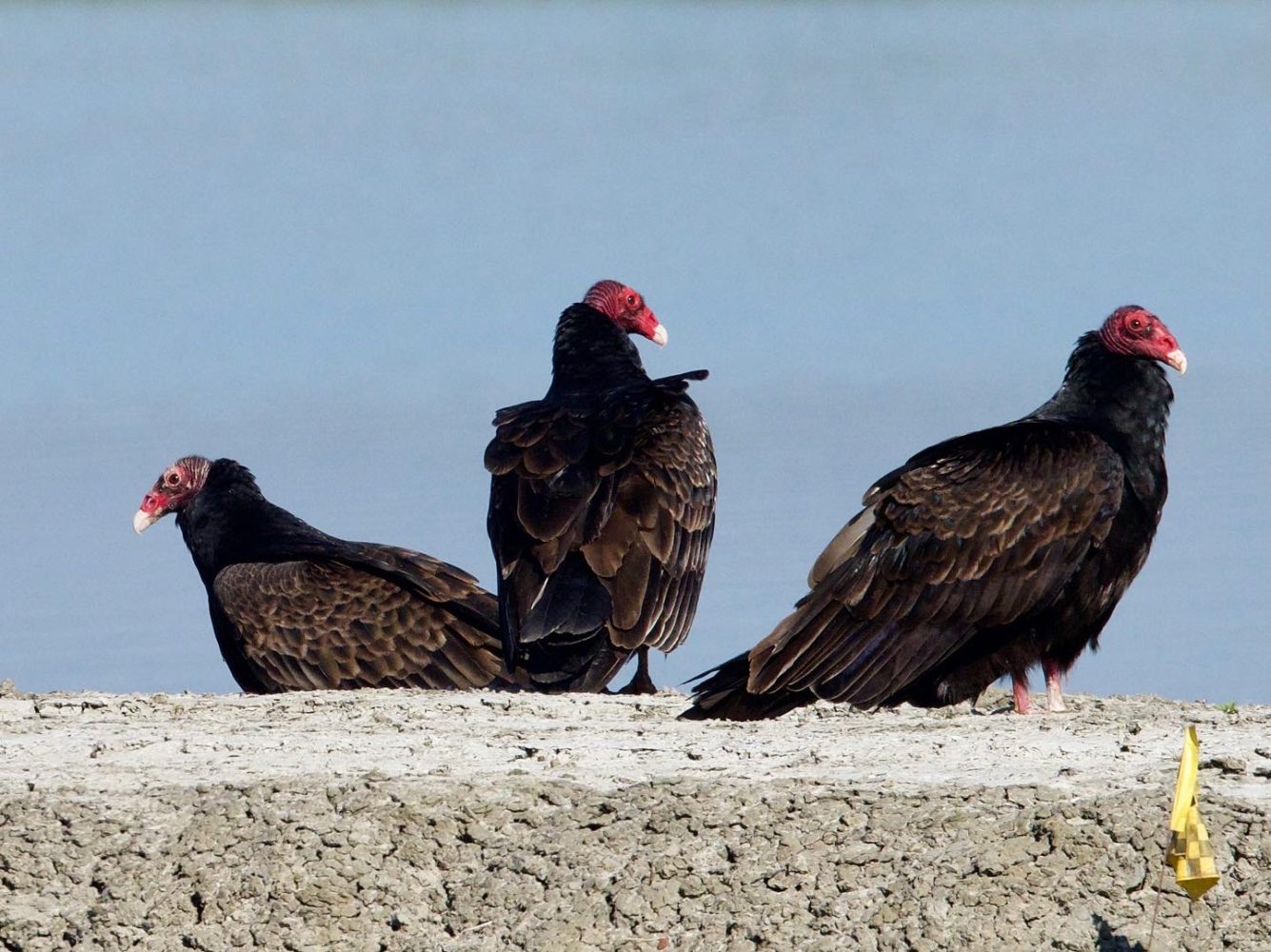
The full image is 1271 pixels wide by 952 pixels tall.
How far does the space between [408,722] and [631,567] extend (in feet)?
5.35

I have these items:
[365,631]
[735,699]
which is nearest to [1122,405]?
[735,699]

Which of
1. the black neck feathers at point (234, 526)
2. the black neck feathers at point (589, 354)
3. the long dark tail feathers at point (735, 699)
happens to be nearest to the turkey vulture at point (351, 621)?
the black neck feathers at point (234, 526)

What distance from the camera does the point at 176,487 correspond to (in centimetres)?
984

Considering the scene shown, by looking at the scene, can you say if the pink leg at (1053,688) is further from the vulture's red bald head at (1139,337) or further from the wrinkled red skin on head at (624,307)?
the wrinkled red skin on head at (624,307)

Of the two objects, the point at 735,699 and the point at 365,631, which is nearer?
the point at 735,699

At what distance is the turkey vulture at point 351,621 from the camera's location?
8555 millimetres

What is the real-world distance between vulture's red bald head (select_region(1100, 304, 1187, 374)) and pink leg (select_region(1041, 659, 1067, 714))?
1142 mm

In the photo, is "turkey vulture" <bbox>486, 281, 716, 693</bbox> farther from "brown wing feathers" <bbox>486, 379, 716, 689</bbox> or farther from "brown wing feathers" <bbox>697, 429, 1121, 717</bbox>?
"brown wing feathers" <bbox>697, 429, 1121, 717</bbox>

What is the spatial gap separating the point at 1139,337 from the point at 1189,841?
3.68 metres

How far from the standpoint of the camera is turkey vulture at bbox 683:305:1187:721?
22.1 ft

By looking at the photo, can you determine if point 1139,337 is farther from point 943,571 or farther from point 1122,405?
point 943,571

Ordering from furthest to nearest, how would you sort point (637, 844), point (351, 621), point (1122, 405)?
point (351, 621) < point (1122, 405) < point (637, 844)

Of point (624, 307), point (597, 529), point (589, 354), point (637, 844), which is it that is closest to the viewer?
point (637, 844)

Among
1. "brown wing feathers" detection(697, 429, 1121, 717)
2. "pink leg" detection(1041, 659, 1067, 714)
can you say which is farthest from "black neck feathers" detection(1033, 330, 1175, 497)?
"pink leg" detection(1041, 659, 1067, 714)
